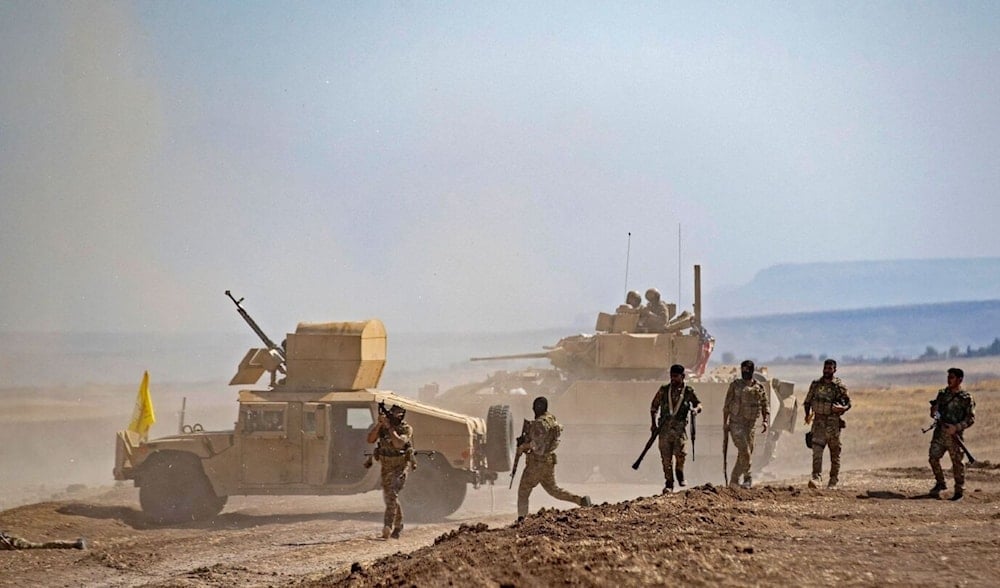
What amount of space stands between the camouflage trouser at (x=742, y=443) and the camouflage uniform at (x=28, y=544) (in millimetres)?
7732

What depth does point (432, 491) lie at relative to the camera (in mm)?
19078

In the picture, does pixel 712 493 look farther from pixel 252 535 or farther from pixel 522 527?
pixel 252 535

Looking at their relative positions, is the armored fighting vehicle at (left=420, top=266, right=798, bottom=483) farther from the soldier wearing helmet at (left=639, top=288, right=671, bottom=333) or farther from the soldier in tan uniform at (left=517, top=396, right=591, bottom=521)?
the soldier in tan uniform at (left=517, top=396, right=591, bottom=521)

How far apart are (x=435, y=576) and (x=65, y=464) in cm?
2693

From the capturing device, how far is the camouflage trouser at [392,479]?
624 inches

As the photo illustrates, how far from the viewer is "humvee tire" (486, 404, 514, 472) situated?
1909 cm

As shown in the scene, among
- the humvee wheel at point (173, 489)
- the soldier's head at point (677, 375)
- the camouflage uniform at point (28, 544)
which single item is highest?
the soldier's head at point (677, 375)

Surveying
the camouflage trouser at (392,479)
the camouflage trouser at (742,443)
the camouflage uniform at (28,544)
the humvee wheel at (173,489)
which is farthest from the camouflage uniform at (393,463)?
the humvee wheel at (173,489)

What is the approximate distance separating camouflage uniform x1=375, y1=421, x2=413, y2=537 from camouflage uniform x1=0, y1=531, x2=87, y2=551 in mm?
3578

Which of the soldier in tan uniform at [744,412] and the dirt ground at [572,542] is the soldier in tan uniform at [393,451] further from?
the soldier in tan uniform at [744,412]

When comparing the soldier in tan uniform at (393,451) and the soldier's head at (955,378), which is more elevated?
the soldier's head at (955,378)

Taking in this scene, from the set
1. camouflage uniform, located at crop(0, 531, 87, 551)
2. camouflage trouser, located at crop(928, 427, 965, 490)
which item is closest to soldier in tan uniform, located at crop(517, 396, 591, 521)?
camouflage trouser, located at crop(928, 427, 965, 490)

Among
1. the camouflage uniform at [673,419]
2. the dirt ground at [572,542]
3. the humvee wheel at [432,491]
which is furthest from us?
the humvee wheel at [432,491]

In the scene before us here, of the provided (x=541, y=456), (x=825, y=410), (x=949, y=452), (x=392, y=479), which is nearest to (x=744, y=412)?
(x=825, y=410)
